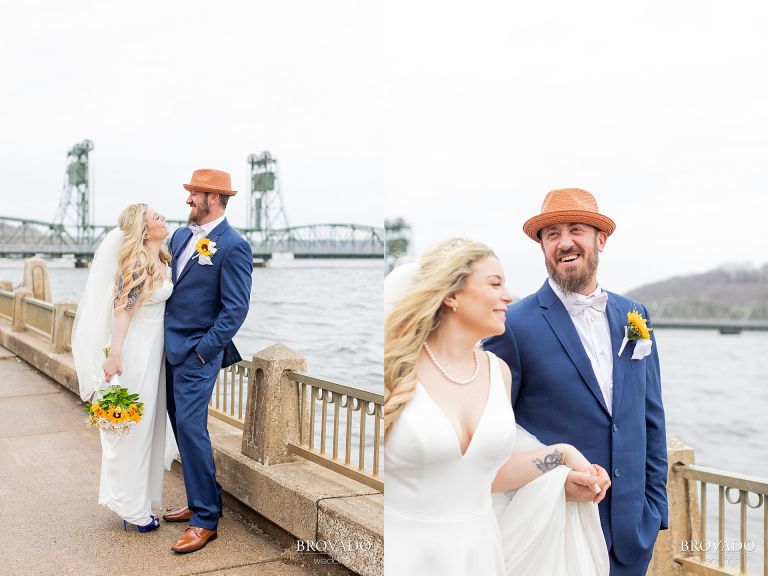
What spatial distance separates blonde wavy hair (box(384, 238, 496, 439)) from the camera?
1.30 m

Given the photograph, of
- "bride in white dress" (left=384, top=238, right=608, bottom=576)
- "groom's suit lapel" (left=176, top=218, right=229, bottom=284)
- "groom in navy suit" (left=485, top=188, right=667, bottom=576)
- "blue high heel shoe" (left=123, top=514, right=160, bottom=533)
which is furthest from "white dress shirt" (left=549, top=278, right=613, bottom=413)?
"blue high heel shoe" (left=123, top=514, right=160, bottom=533)

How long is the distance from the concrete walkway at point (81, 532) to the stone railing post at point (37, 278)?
1141 centimetres

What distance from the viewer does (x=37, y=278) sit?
1628 centimetres

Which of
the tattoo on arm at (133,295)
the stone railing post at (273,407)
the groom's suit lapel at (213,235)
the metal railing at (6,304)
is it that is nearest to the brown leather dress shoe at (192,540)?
the stone railing post at (273,407)

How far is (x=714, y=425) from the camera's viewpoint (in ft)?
112

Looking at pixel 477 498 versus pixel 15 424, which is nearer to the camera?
pixel 477 498

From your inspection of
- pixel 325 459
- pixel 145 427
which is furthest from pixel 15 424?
pixel 325 459

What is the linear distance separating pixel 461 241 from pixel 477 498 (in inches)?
17.6

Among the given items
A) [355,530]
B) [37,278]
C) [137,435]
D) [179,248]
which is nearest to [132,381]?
[137,435]

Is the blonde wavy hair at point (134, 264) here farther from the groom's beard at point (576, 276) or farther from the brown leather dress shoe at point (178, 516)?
the groom's beard at point (576, 276)

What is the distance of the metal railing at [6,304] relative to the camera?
13.2m

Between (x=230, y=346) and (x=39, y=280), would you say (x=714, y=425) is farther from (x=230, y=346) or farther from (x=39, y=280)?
(x=230, y=346)

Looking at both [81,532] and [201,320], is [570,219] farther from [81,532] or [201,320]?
[81,532]

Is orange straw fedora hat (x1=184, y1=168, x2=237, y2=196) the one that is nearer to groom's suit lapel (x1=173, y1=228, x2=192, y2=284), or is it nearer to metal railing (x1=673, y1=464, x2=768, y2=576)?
groom's suit lapel (x1=173, y1=228, x2=192, y2=284)
